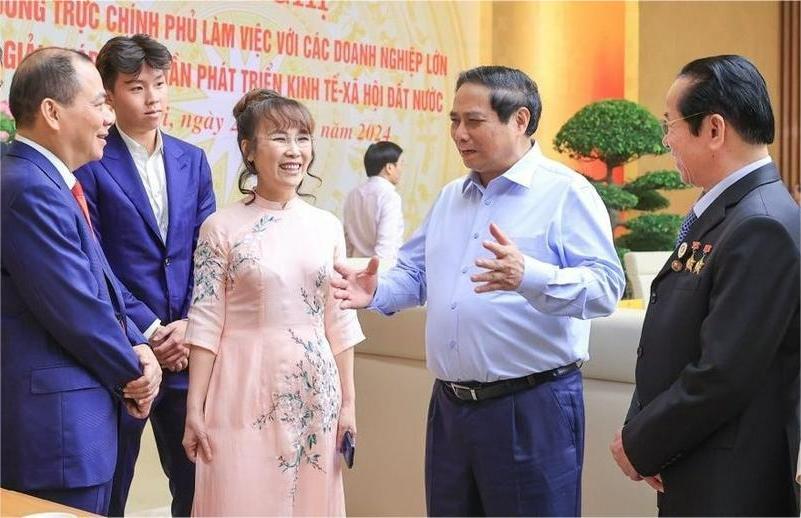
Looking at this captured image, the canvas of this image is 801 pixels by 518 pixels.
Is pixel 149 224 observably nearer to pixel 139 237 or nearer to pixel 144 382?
pixel 139 237

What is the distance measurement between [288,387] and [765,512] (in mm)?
1066

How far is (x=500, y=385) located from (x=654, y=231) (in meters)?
4.05

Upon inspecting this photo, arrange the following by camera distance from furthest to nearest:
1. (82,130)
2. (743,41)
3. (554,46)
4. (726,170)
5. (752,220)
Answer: (743,41) → (554,46) → (82,130) → (726,170) → (752,220)

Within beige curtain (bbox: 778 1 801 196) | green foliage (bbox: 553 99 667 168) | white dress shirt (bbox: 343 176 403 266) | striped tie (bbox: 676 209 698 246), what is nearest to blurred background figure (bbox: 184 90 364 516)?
striped tie (bbox: 676 209 698 246)

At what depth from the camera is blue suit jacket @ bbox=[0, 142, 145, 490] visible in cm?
206

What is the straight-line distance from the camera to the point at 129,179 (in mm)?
2598

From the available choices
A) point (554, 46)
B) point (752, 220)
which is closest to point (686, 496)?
point (752, 220)

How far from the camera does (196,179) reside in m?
2.74

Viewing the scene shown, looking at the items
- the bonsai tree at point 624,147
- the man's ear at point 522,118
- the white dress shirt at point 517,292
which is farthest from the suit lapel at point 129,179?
the bonsai tree at point 624,147

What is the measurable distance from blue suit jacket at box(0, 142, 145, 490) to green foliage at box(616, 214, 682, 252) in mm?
4473

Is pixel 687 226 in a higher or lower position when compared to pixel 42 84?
lower

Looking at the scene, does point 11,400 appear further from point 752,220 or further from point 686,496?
point 752,220

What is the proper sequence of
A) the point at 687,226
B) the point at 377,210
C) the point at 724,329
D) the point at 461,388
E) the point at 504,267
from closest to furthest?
the point at 724,329 → the point at 687,226 → the point at 504,267 → the point at 461,388 → the point at 377,210

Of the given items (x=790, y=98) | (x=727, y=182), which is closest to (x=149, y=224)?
(x=727, y=182)
